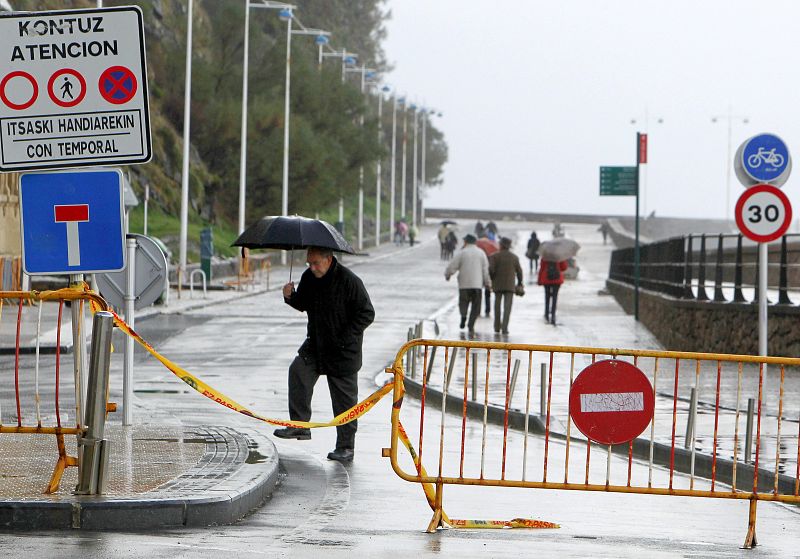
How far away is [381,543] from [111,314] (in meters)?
1.99

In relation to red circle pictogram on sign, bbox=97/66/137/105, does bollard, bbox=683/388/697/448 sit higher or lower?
lower

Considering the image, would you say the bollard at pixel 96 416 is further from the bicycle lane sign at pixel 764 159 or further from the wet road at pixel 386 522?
the bicycle lane sign at pixel 764 159

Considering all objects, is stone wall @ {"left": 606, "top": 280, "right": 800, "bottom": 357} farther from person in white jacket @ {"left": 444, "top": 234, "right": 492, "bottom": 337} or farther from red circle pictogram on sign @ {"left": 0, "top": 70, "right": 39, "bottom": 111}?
red circle pictogram on sign @ {"left": 0, "top": 70, "right": 39, "bottom": 111}

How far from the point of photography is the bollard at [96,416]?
8.63 m

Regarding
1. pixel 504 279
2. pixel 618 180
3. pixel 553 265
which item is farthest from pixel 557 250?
pixel 504 279

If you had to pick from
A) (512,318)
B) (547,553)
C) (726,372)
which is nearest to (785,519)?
(547,553)

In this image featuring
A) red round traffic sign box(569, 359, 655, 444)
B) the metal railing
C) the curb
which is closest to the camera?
the curb

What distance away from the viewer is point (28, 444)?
1113 cm

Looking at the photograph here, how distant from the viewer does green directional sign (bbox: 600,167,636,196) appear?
108 ft

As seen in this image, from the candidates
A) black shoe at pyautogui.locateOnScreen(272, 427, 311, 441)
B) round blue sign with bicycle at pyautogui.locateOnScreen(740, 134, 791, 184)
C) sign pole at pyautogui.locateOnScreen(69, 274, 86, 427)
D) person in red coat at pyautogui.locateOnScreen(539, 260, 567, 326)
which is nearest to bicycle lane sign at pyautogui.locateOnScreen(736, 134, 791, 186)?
round blue sign with bicycle at pyautogui.locateOnScreen(740, 134, 791, 184)

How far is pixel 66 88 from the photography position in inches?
359

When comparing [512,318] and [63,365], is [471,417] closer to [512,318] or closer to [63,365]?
[63,365]

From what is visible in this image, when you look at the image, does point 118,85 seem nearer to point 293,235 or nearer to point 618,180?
point 293,235

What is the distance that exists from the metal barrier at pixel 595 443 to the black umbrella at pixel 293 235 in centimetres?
113
